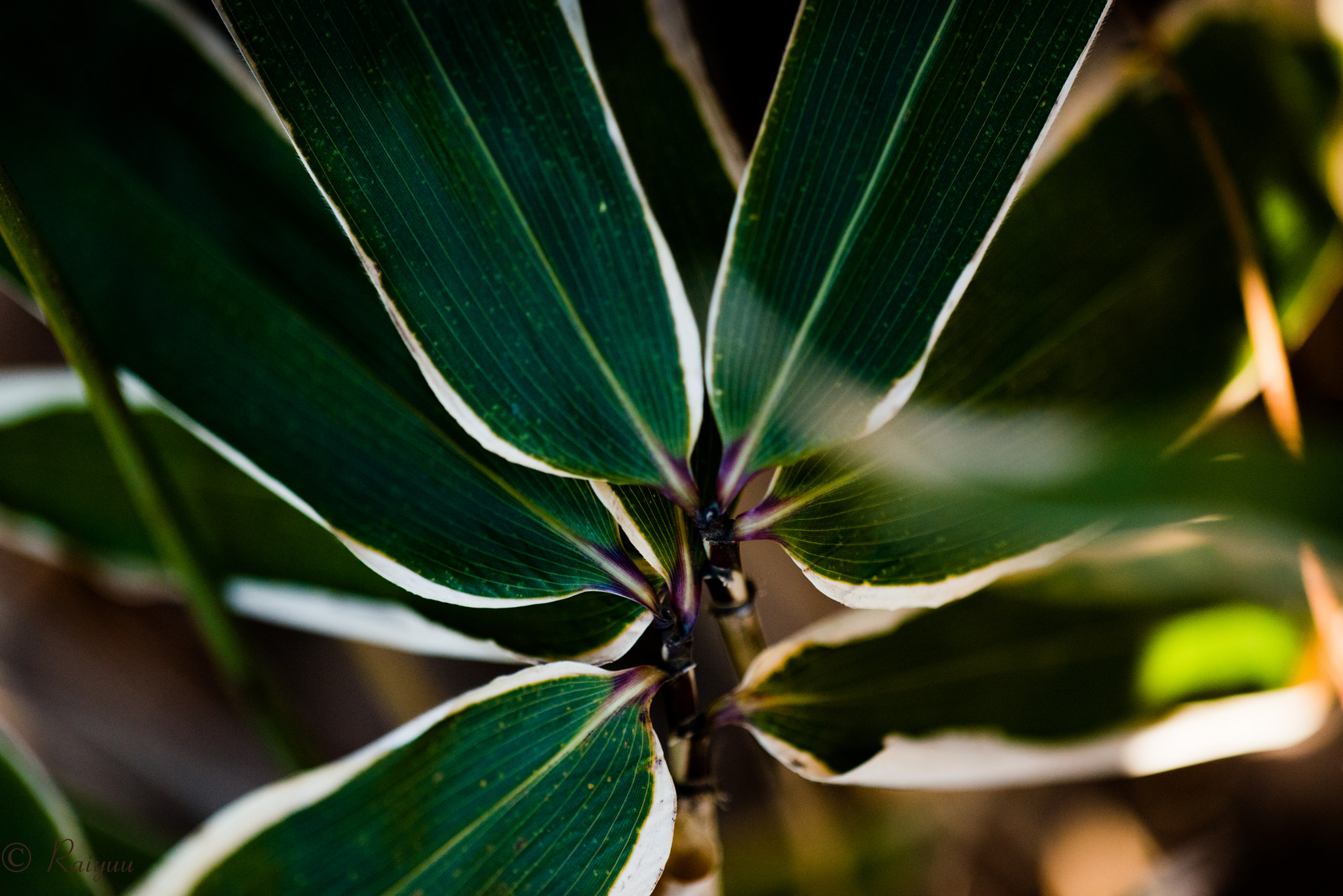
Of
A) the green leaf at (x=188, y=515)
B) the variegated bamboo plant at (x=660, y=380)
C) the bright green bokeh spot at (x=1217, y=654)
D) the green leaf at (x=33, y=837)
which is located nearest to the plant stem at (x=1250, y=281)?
the variegated bamboo plant at (x=660, y=380)

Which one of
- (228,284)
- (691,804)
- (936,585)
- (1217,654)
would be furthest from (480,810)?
(1217,654)

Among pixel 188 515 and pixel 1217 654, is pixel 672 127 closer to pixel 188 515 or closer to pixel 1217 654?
pixel 188 515

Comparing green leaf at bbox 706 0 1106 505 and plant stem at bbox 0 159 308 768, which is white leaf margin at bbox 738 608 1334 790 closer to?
green leaf at bbox 706 0 1106 505

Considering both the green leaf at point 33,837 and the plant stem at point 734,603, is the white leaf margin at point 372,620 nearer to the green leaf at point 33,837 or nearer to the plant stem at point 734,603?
the plant stem at point 734,603

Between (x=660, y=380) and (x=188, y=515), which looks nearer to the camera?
(x=660, y=380)

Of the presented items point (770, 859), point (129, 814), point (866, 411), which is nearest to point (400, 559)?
point (866, 411)

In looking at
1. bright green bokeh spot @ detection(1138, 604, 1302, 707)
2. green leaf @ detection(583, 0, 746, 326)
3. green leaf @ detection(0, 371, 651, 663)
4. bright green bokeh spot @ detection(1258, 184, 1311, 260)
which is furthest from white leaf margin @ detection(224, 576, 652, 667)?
bright green bokeh spot @ detection(1258, 184, 1311, 260)

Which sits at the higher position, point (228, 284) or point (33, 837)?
point (228, 284)
